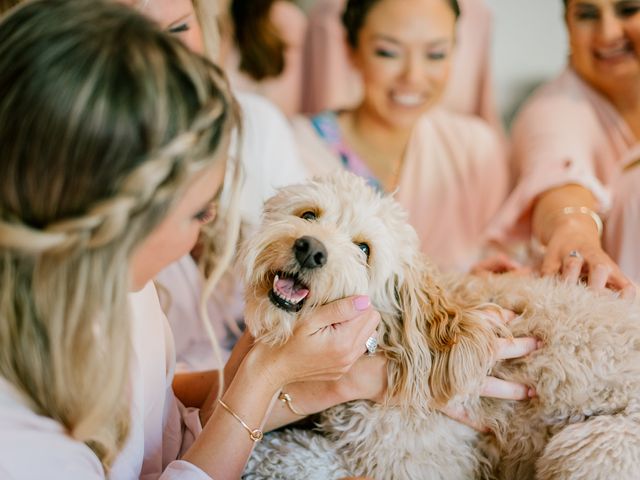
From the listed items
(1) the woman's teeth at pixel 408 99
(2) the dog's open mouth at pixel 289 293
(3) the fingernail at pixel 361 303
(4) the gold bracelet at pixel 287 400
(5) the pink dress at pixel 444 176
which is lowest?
(5) the pink dress at pixel 444 176

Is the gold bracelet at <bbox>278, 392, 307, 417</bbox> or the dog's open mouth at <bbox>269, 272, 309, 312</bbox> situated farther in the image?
the gold bracelet at <bbox>278, 392, 307, 417</bbox>

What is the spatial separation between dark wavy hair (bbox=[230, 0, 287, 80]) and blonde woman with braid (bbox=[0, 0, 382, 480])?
4.47ft

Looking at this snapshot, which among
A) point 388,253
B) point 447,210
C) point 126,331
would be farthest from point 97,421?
point 447,210

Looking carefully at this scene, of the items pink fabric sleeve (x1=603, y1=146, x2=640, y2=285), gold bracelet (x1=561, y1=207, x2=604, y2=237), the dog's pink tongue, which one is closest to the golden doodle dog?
the dog's pink tongue

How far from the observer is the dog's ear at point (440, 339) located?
42.4 inches

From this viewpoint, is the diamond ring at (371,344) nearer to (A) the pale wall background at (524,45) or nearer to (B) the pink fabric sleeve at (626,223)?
(B) the pink fabric sleeve at (626,223)

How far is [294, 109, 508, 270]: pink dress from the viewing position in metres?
2.16

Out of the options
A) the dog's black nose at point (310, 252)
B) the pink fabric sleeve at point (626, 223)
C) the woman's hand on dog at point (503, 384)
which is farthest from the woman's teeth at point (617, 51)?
the dog's black nose at point (310, 252)

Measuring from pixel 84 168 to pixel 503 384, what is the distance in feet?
2.56

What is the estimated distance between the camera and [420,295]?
1160mm

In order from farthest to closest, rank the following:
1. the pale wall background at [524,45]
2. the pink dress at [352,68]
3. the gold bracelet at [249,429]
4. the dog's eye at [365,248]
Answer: the pale wall background at [524,45]
the pink dress at [352,68]
the dog's eye at [365,248]
the gold bracelet at [249,429]

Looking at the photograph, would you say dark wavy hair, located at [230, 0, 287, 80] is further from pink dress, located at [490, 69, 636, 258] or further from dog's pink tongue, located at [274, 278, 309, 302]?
dog's pink tongue, located at [274, 278, 309, 302]

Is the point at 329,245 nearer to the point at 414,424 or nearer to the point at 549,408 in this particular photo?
the point at 414,424

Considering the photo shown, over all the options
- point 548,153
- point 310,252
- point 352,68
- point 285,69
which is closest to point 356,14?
point 352,68
